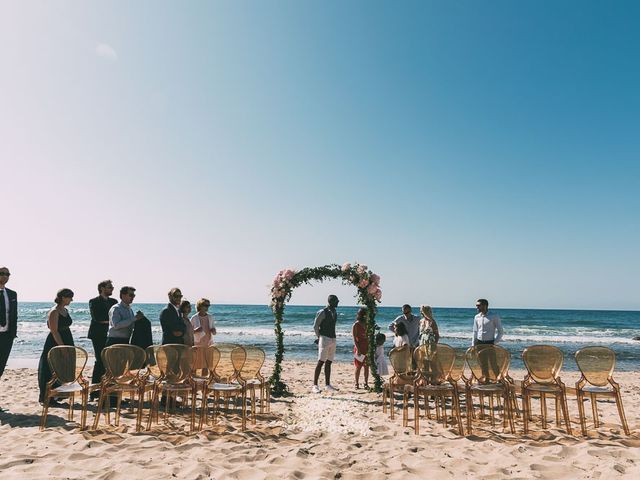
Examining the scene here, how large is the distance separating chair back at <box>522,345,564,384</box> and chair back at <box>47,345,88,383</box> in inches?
237

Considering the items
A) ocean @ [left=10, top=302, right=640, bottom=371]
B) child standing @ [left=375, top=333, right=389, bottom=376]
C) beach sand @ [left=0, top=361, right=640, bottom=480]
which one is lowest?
ocean @ [left=10, top=302, right=640, bottom=371]

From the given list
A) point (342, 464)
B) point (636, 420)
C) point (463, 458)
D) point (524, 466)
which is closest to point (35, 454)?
point (342, 464)

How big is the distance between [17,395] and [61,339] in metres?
2.62

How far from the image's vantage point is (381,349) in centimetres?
903

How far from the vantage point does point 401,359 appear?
21.4 ft

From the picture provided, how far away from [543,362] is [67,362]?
650cm

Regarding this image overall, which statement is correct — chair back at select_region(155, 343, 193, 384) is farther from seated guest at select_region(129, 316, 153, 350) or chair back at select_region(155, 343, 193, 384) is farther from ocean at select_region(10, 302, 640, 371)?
ocean at select_region(10, 302, 640, 371)

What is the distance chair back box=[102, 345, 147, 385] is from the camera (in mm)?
5699

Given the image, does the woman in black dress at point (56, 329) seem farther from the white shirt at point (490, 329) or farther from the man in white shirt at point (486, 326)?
the white shirt at point (490, 329)

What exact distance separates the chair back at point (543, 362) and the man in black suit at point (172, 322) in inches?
205

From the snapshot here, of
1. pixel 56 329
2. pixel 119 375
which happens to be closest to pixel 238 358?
pixel 119 375

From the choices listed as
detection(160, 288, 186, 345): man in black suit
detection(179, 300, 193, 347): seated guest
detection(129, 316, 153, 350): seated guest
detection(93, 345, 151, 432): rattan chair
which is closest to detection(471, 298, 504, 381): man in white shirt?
detection(179, 300, 193, 347): seated guest

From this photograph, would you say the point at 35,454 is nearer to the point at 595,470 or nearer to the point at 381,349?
the point at 595,470

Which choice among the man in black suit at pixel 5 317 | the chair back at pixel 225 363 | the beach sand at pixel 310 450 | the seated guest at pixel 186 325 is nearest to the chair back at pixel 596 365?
the beach sand at pixel 310 450
